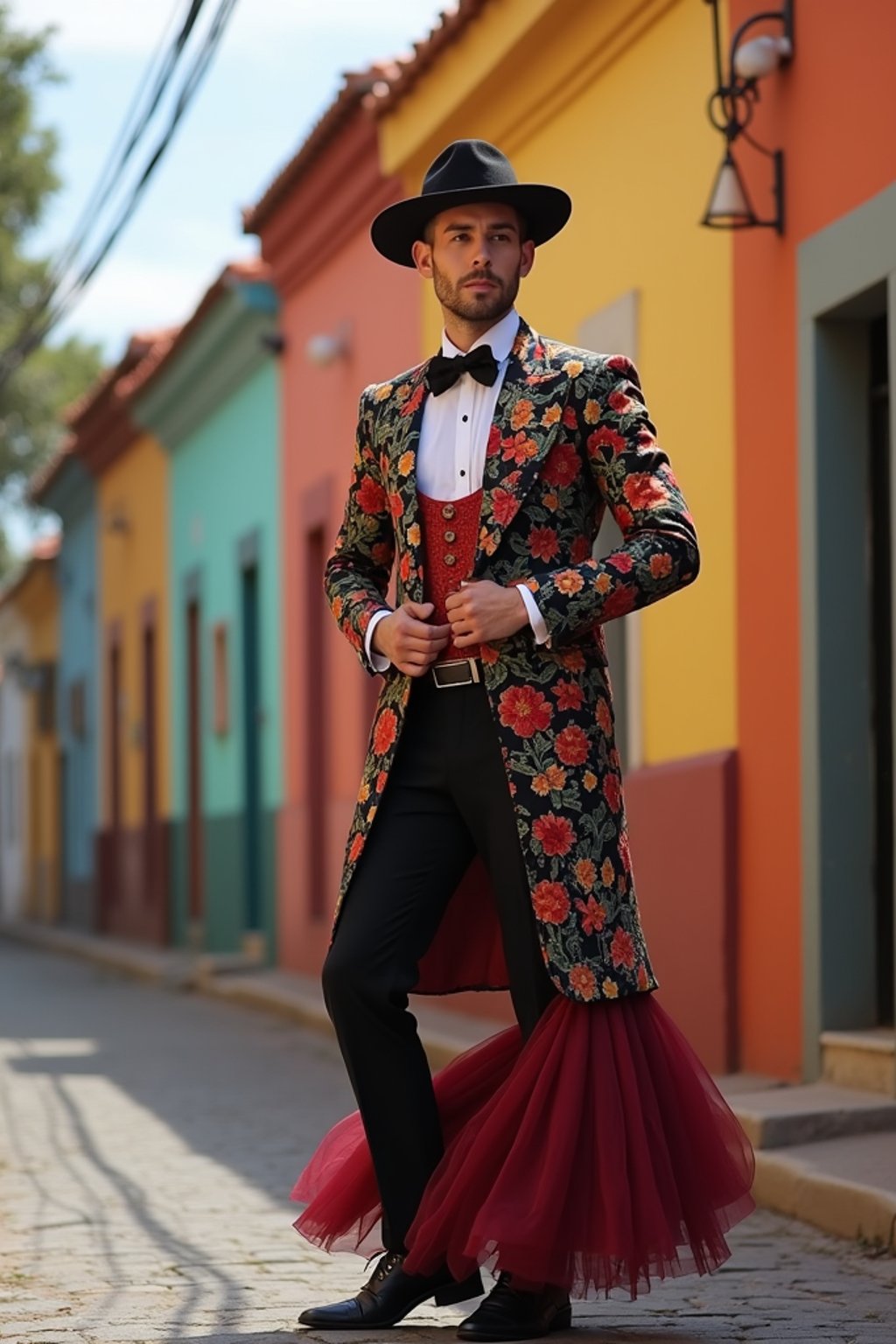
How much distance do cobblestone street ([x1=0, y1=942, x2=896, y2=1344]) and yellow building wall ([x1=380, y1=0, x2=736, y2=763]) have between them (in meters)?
2.25

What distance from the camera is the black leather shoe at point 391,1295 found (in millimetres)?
Answer: 4379

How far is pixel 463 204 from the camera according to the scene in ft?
14.9

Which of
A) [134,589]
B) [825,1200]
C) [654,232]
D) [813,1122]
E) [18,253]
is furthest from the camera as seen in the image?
[18,253]

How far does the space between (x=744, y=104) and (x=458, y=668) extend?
14.9 feet

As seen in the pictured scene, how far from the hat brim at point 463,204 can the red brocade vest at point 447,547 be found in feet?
1.57

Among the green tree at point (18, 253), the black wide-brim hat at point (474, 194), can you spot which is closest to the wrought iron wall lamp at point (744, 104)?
the black wide-brim hat at point (474, 194)

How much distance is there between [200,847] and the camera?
20.8 metres

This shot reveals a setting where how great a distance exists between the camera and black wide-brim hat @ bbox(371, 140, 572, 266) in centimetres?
452

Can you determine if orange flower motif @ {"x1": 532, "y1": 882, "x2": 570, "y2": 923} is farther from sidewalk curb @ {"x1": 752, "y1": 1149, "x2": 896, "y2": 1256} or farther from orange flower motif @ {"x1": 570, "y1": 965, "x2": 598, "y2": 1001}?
sidewalk curb @ {"x1": 752, "y1": 1149, "x2": 896, "y2": 1256}

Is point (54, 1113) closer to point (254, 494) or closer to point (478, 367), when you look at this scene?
point (478, 367)

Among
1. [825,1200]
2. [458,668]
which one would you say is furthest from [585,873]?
[825,1200]

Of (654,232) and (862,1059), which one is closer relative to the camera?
(862,1059)

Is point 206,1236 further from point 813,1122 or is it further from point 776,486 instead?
point 776,486

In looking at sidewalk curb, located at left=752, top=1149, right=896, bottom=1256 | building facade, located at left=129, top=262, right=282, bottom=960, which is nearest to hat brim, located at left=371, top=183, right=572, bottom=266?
sidewalk curb, located at left=752, top=1149, right=896, bottom=1256
